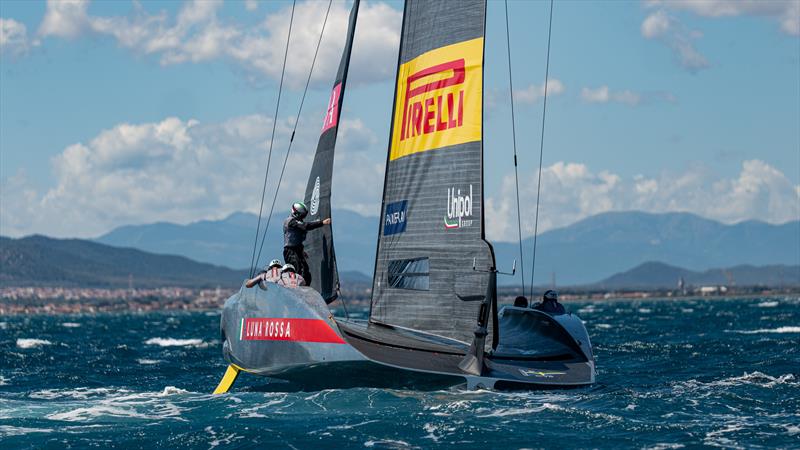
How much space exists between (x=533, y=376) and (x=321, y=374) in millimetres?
3523

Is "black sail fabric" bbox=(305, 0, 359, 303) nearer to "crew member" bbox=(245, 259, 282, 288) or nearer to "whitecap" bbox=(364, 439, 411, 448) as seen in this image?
"crew member" bbox=(245, 259, 282, 288)

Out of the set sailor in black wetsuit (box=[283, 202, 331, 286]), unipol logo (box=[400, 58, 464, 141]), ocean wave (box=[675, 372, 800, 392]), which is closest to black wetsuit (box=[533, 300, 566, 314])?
ocean wave (box=[675, 372, 800, 392])

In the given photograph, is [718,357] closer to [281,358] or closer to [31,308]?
[281,358]

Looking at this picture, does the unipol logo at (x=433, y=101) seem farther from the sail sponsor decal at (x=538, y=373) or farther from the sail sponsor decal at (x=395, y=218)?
the sail sponsor decal at (x=538, y=373)

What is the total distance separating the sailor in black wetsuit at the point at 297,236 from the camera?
67.9 feet

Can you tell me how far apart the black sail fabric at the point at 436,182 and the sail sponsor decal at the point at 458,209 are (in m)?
0.02

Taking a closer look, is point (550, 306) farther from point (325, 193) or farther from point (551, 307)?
point (325, 193)

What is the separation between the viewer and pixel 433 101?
20.4 m

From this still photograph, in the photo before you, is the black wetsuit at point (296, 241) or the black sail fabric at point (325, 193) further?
the black sail fabric at point (325, 193)

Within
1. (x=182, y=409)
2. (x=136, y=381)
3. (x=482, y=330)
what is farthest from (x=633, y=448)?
(x=136, y=381)

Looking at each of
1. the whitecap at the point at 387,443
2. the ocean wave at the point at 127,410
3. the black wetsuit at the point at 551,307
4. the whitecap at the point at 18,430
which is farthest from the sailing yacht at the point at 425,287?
the whitecap at the point at 18,430

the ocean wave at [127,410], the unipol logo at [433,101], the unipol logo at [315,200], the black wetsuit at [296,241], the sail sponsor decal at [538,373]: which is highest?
the unipol logo at [433,101]

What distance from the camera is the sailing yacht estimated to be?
1853cm

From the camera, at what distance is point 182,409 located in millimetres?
18578
